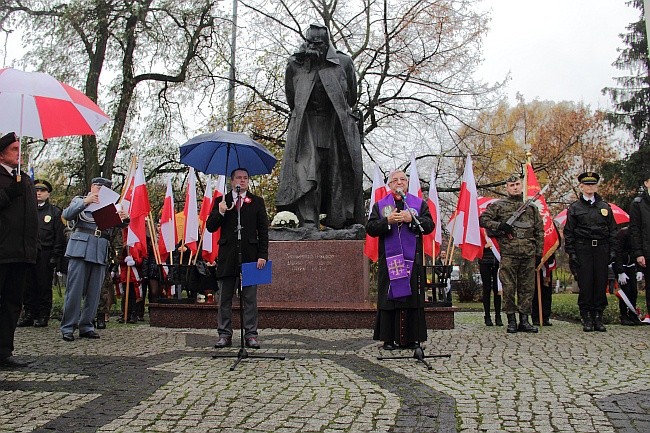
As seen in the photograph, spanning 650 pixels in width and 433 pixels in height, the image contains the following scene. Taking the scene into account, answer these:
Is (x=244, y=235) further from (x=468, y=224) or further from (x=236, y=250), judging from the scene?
(x=468, y=224)

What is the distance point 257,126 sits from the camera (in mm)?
21766

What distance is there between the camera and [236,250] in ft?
23.3

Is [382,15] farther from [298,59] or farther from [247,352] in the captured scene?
[247,352]

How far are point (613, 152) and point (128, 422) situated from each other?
110ft

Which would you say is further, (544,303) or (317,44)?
(544,303)

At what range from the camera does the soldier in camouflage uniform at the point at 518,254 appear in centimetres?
902

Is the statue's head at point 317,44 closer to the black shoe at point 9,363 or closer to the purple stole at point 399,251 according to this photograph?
the purple stole at point 399,251

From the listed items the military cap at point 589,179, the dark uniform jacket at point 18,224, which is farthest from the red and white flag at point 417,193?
the dark uniform jacket at point 18,224

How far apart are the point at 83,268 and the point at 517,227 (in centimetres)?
574

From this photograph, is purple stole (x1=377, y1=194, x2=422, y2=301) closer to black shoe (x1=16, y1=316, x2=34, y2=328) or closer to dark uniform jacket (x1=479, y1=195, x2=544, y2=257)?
dark uniform jacket (x1=479, y1=195, x2=544, y2=257)

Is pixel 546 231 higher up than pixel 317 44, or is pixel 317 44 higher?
pixel 317 44

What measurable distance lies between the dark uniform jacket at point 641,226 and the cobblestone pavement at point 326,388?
2366 mm

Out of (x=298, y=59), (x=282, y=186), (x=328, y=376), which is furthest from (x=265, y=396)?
(x=298, y=59)

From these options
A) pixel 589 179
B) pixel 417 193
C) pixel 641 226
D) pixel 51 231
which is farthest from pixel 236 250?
pixel 641 226
